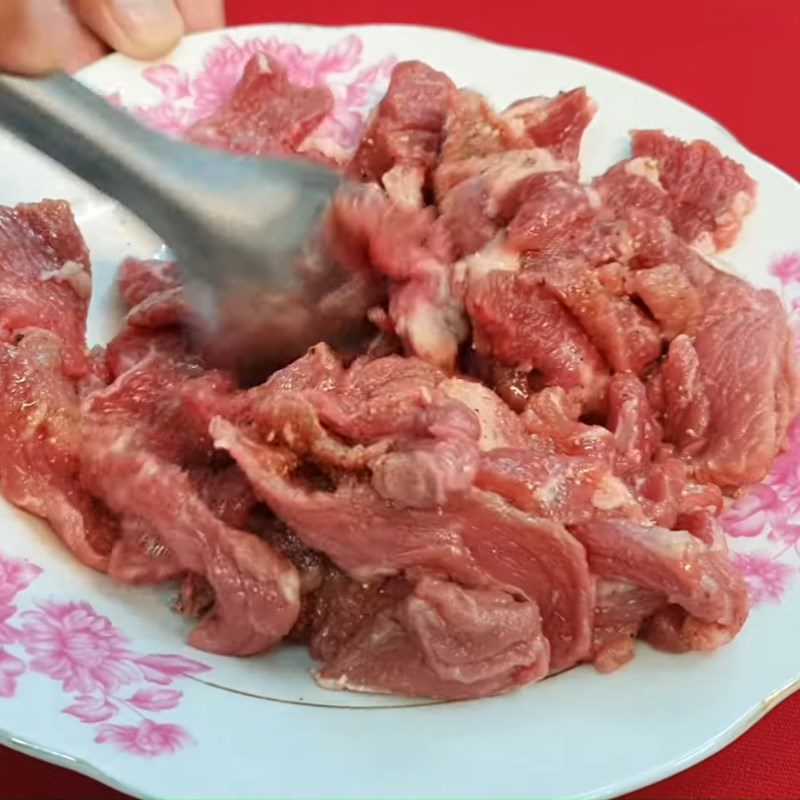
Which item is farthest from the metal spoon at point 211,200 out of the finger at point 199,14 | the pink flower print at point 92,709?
the finger at point 199,14

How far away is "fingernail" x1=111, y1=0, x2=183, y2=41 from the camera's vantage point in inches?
105

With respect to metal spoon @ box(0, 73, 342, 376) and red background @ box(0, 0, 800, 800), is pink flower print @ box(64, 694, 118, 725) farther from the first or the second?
red background @ box(0, 0, 800, 800)

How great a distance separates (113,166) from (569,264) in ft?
3.12

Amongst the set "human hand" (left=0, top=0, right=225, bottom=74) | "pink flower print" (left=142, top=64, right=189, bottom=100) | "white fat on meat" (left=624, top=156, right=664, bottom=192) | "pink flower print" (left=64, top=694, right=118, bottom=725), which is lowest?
"pink flower print" (left=64, top=694, right=118, bottom=725)

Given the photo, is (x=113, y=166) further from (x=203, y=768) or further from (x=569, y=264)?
(x=203, y=768)

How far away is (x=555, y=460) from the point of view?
171 centimetres

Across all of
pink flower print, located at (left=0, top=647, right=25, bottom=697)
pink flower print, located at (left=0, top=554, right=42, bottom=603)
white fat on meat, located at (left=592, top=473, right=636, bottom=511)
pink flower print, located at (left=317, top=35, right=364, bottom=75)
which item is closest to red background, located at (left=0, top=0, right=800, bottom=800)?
pink flower print, located at (left=317, top=35, right=364, bottom=75)

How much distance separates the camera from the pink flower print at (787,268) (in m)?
2.30

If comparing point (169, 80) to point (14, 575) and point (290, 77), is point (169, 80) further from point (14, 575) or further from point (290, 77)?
point (14, 575)

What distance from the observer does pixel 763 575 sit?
1.81m

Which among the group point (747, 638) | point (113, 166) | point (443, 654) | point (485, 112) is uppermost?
point (485, 112)

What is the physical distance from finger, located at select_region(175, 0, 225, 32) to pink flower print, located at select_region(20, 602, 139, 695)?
1.99 meters

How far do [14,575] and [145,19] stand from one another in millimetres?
1663

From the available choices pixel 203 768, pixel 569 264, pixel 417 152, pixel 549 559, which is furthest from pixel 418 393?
pixel 417 152
